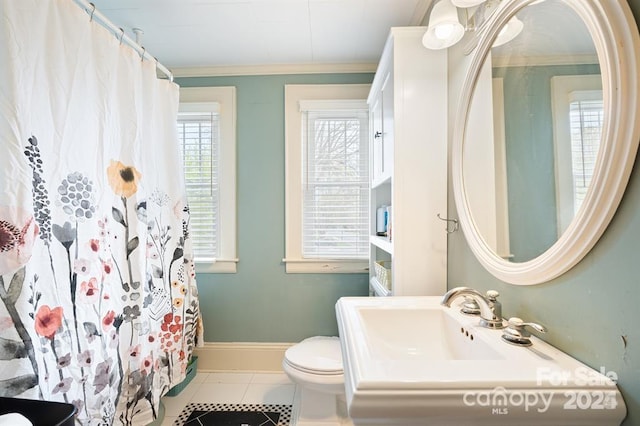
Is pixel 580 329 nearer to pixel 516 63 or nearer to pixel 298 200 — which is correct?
pixel 516 63

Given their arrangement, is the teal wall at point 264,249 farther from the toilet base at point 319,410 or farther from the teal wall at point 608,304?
the teal wall at point 608,304

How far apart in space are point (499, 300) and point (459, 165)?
513 millimetres

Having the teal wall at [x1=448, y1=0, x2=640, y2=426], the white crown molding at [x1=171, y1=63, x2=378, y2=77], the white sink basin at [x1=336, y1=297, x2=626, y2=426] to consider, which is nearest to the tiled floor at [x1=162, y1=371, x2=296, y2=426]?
the white sink basin at [x1=336, y1=297, x2=626, y2=426]

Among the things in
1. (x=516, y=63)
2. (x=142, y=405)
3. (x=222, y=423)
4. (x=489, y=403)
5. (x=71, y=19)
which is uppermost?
(x=71, y=19)

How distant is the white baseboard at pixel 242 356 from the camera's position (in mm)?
2043

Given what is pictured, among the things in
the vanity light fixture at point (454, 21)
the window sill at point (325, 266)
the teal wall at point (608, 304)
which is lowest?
the window sill at point (325, 266)

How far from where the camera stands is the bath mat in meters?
1.55

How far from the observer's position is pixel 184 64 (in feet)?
6.72

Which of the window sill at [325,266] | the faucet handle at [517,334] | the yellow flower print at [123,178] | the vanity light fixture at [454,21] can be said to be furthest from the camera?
the window sill at [325,266]

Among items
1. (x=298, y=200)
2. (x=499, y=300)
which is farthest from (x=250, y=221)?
(x=499, y=300)

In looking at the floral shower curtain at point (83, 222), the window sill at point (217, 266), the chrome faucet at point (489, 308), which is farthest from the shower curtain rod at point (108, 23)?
the chrome faucet at point (489, 308)

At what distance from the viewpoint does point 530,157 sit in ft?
2.50

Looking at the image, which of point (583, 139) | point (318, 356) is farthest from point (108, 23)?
point (318, 356)

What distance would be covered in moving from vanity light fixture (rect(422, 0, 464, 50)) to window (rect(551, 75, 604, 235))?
19.2 inches
